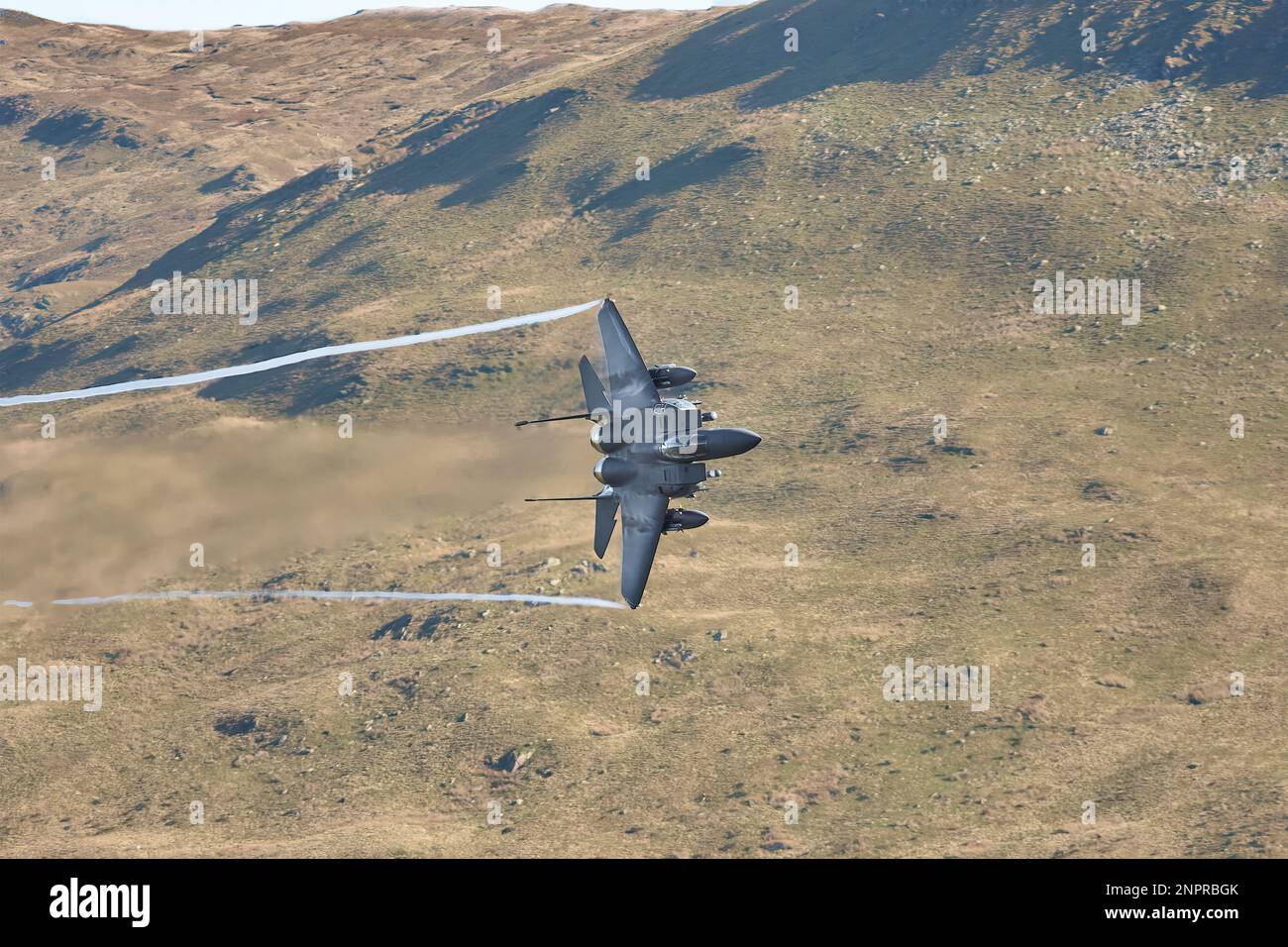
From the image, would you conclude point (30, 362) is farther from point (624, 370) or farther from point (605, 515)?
point (605, 515)

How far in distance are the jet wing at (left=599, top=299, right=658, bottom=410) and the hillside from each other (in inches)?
1410

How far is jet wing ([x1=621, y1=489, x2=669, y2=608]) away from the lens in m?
58.5

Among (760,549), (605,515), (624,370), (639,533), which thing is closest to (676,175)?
(760,549)

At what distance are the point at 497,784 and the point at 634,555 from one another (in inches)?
1589

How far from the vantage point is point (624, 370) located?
61062mm

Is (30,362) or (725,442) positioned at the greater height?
(30,362)

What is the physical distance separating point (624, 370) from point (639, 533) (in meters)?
7.11

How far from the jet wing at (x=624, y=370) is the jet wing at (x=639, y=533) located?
12.7ft

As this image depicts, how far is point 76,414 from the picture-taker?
152875 millimetres

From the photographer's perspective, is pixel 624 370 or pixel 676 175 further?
pixel 676 175

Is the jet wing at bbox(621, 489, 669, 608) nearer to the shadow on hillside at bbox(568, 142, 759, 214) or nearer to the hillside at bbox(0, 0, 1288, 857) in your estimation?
the hillside at bbox(0, 0, 1288, 857)

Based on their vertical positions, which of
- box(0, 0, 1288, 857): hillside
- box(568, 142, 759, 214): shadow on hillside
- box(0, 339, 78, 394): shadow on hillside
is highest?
box(568, 142, 759, 214): shadow on hillside

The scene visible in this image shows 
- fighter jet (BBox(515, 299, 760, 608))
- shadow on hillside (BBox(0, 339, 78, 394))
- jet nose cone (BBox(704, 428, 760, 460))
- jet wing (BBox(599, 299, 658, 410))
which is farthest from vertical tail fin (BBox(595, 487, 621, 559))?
shadow on hillside (BBox(0, 339, 78, 394))

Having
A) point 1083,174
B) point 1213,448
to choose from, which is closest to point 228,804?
point 1213,448
